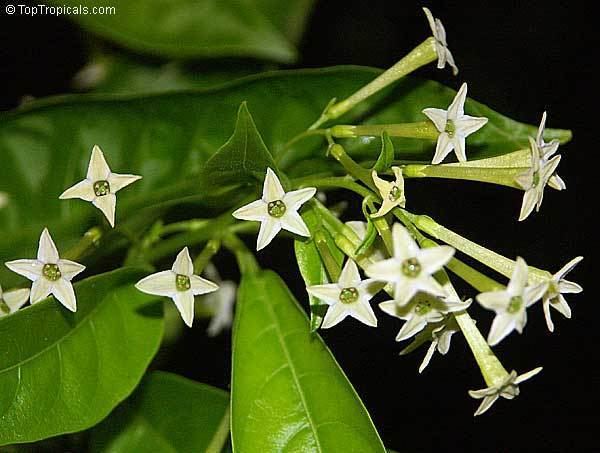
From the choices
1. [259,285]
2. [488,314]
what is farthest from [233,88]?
[488,314]

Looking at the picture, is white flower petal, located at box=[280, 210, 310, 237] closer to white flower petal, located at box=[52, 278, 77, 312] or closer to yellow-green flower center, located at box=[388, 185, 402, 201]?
yellow-green flower center, located at box=[388, 185, 402, 201]

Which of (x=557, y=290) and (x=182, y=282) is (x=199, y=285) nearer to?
(x=182, y=282)

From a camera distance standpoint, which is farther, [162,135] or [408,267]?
[162,135]

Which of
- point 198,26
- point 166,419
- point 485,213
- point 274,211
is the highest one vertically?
point 198,26

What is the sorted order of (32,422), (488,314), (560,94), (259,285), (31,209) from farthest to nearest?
(560,94) → (488,314) → (31,209) → (259,285) → (32,422)

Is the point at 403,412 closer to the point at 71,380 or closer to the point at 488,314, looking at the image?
the point at 488,314

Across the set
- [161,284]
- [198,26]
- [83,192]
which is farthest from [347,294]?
[198,26]

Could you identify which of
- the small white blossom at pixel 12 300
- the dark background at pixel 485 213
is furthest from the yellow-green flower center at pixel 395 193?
the dark background at pixel 485 213

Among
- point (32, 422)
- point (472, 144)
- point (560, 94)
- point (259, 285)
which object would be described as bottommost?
point (32, 422)

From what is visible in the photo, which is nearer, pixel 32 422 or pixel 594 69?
pixel 32 422
